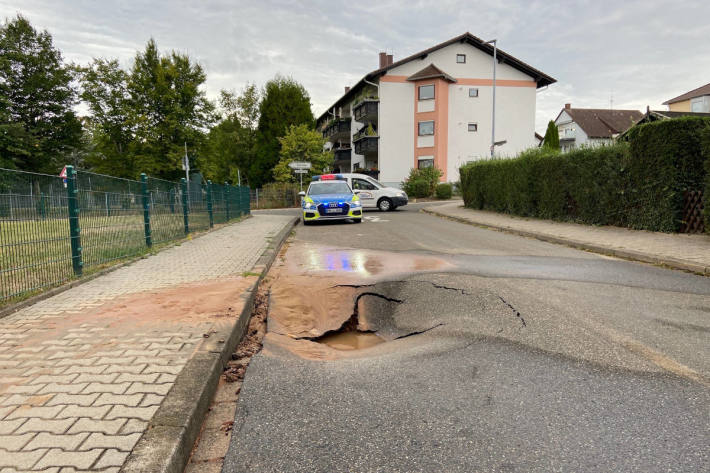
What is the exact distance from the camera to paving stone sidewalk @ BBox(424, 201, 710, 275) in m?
7.16

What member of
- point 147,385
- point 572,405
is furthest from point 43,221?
point 572,405

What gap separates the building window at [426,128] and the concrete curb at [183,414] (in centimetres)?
3982

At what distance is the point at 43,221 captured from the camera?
5.19 m

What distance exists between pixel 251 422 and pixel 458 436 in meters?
1.12

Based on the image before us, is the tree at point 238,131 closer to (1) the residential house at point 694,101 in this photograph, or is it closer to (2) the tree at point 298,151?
(2) the tree at point 298,151

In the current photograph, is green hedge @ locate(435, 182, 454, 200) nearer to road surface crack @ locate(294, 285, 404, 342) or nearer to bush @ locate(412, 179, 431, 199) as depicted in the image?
bush @ locate(412, 179, 431, 199)

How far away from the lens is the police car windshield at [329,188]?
53.5ft

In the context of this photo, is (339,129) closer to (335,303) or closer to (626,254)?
(626,254)

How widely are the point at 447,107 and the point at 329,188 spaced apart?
2833 cm

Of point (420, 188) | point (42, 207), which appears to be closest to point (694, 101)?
point (420, 188)

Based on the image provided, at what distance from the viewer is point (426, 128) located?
4141 cm

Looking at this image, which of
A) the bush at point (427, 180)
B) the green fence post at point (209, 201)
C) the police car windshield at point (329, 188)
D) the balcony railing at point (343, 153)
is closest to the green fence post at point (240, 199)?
the police car windshield at point (329, 188)

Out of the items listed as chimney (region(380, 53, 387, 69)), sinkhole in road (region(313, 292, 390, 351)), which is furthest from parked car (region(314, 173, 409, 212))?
chimney (region(380, 53, 387, 69))

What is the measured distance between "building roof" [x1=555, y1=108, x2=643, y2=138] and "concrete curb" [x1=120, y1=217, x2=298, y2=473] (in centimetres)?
6768
